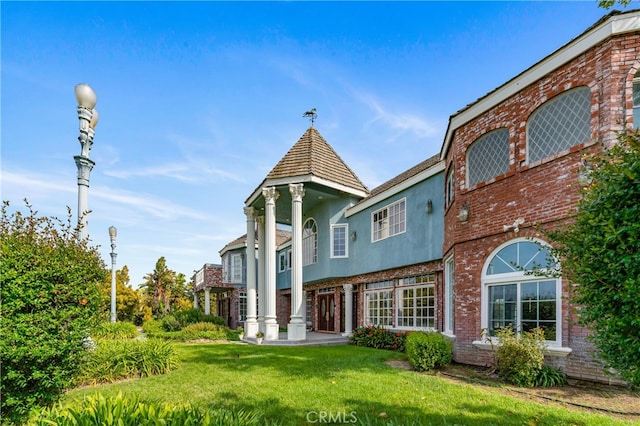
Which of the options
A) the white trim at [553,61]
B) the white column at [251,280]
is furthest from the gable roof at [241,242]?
the white trim at [553,61]

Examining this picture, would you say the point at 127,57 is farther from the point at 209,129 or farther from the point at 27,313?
the point at 27,313

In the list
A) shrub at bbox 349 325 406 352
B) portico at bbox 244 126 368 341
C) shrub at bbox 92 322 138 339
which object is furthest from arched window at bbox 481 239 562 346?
shrub at bbox 92 322 138 339

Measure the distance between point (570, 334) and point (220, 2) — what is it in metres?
9.56

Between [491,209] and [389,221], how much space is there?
232 inches

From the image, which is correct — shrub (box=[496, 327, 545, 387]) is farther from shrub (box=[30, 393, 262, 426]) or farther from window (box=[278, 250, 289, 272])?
window (box=[278, 250, 289, 272])

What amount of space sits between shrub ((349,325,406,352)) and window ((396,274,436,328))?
0.72m

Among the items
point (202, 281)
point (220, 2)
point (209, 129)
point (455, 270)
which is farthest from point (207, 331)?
point (220, 2)

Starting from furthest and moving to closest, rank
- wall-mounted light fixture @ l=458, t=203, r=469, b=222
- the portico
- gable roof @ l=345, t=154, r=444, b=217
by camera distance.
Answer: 1. the portico
2. gable roof @ l=345, t=154, r=444, b=217
3. wall-mounted light fixture @ l=458, t=203, r=469, b=222

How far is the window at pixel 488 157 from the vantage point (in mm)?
8516

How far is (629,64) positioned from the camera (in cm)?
639

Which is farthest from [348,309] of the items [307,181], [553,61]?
[553,61]

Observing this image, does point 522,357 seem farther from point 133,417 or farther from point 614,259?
point 133,417

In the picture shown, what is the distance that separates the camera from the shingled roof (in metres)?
15.6

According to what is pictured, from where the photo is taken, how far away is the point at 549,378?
21.8 feet
